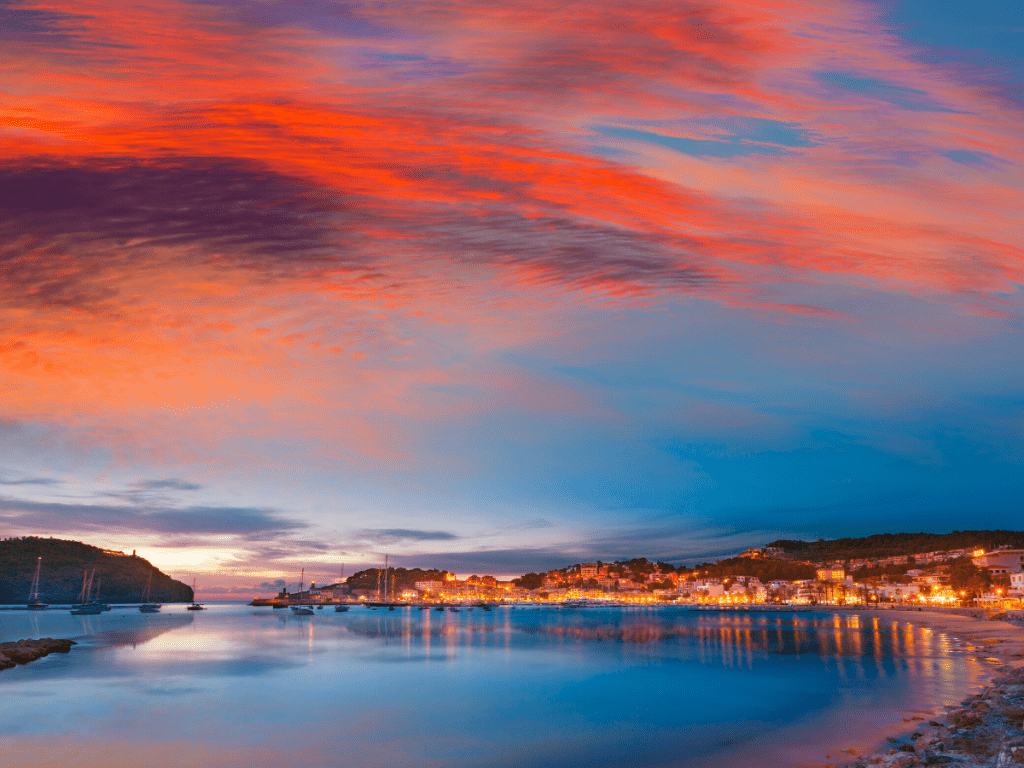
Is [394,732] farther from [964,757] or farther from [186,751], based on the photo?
[964,757]

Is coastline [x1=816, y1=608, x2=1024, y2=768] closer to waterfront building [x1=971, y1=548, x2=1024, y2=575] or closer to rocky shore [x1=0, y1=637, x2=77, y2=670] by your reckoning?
rocky shore [x1=0, y1=637, x2=77, y2=670]

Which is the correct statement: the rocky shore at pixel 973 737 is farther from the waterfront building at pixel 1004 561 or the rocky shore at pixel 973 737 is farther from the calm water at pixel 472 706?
the waterfront building at pixel 1004 561

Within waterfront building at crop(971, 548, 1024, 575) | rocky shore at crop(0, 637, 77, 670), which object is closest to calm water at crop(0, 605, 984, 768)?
rocky shore at crop(0, 637, 77, 670)

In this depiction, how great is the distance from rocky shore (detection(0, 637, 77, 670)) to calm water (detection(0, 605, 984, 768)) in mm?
1359

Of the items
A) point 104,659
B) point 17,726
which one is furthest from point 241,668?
point 17,726

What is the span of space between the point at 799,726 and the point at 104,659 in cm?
5329

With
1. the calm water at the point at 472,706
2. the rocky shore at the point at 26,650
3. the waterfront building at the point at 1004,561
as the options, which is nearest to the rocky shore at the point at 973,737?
the calm water at the point at 472,706

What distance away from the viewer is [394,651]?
66938 mm

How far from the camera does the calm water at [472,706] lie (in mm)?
23438

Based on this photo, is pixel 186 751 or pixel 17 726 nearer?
pixel 186 751

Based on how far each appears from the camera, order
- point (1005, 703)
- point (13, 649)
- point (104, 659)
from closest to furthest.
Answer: point (1005, 703)
point (13, 649)
point (104, 659)

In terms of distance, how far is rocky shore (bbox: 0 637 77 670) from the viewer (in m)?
46.9

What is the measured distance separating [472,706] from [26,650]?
40555 mm

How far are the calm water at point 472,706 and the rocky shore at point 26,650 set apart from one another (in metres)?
1.36
